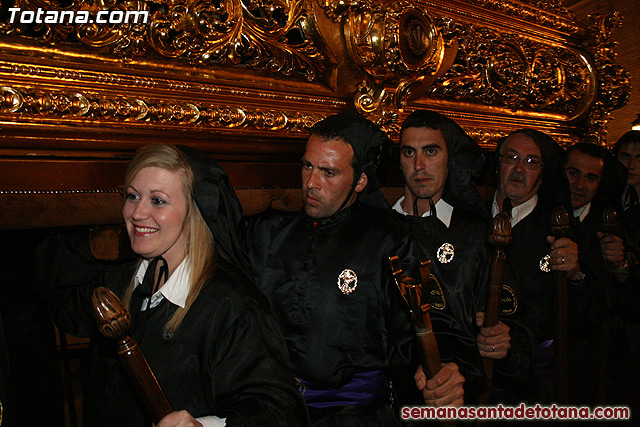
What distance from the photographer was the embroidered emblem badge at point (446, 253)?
7.66ft

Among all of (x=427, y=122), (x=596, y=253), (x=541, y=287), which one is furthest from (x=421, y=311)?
(x=596, y=253)

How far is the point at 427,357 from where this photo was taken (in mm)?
1647

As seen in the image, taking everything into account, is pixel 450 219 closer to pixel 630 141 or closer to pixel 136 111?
pixel 136 111

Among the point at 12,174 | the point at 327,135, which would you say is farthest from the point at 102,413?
the point at 327,135

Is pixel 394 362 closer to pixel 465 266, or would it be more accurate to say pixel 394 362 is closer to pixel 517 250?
pixel 465 266

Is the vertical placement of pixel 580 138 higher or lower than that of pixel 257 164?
higher

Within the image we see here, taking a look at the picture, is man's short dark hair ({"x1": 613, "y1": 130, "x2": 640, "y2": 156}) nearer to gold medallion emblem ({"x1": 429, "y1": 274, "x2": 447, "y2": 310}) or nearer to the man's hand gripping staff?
gold medallion emblem ({"x1": 429, "y1": 274, "x2": 447, "y2": 310})

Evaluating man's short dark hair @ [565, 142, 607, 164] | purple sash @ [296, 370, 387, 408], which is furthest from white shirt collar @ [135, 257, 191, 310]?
man's short dark hair @ [565, 142, 607, 164]

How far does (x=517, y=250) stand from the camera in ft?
9.05

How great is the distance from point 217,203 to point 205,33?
0.75m

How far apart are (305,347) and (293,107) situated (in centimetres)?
101

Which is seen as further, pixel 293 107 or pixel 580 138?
pixel 580 138

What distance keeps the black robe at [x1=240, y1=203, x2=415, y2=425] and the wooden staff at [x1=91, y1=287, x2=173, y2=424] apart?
85 centimetres

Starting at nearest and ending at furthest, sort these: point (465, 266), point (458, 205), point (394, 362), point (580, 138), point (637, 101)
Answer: point (394, 362) → point (465, 266) → point (458, 205) → point (580, 138) → point (637, 101)
